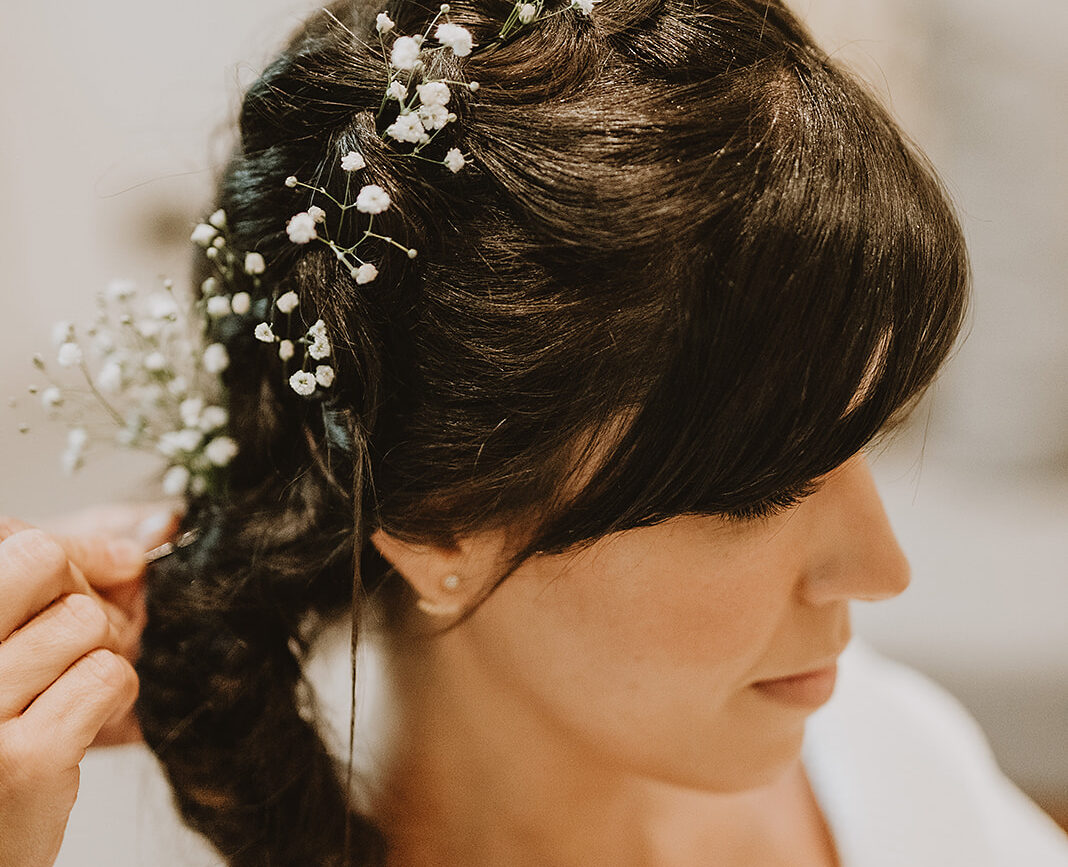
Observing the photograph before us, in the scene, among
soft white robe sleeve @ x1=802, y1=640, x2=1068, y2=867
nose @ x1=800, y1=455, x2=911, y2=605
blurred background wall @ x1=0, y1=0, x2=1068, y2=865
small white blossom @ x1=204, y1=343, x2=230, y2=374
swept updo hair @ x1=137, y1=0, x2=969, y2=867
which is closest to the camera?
swept updo hair @ x1=137, y1=0, x2=969, y2=867

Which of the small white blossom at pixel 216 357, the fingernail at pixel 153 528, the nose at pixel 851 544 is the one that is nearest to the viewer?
the nose at pixel 851 544

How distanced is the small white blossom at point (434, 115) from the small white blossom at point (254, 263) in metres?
0.19

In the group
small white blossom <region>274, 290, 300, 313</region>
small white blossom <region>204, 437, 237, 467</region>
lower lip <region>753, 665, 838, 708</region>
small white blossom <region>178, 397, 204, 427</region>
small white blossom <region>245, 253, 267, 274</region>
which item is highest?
small white blossom <region>245, 253, 267, 274</region>

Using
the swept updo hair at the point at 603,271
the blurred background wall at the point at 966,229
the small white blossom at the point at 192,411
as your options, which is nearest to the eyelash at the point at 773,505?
the swept updo hair at the point at 603,271

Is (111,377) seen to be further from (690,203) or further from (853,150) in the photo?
(853,150)

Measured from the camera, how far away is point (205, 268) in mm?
886

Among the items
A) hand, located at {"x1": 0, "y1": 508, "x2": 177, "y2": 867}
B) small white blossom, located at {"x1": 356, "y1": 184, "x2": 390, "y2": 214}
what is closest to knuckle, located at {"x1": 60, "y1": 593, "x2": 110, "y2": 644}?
hand, located at {"x1": 0, "y1": 508, "x2": 177, "y2": 867}

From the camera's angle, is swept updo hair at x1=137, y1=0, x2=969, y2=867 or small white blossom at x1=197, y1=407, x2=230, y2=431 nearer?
swept updo hair at x1=137, y1=0, x2=969, y2=867

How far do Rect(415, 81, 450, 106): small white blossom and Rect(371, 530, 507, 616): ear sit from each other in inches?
12.8

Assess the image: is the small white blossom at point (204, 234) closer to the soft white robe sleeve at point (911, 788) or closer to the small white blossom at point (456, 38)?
the small white blossom at point (456, 38)

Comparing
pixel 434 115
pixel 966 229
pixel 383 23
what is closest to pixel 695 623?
pixel 434 115

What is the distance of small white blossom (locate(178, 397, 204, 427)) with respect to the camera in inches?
35.7

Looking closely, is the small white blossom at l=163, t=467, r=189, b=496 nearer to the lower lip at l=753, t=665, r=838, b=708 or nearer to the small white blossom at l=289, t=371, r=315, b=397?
the small white blossom at l=289, t=371, r=315, b=397

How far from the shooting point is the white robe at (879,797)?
107cm
